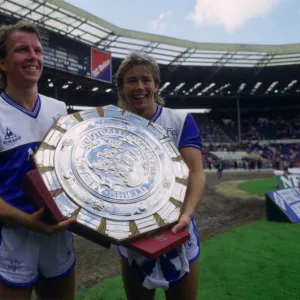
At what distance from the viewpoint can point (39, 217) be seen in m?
1.42

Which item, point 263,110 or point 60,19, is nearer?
point 60,19

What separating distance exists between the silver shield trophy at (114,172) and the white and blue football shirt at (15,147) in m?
0.17

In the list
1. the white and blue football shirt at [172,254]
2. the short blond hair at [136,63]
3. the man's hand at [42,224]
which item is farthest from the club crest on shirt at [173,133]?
the man's hand at [42,224]

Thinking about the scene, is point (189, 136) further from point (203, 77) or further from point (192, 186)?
point (203, 77)

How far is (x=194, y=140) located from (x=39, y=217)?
3.08 feet

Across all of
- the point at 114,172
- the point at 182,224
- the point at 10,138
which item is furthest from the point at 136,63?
the point at 182,224

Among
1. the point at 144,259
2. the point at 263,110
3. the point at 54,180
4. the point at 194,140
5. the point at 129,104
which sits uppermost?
the point at 263,110

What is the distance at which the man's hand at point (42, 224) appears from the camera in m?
1.35

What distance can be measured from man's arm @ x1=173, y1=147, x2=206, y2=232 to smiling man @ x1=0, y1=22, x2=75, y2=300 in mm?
625

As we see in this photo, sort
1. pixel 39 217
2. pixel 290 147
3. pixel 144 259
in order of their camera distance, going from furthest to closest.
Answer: pixel 290 147
pixel 144 259
pixel 39 217

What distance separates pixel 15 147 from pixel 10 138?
49mm

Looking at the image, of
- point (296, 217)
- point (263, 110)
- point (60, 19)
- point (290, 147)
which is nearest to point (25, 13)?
point (60, 19)

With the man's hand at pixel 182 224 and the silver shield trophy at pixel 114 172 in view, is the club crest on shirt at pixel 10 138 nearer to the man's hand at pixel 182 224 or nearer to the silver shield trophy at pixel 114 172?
the silver shield trophy at pixel 114 172

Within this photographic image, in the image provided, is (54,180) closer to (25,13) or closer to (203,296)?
(203,296)
